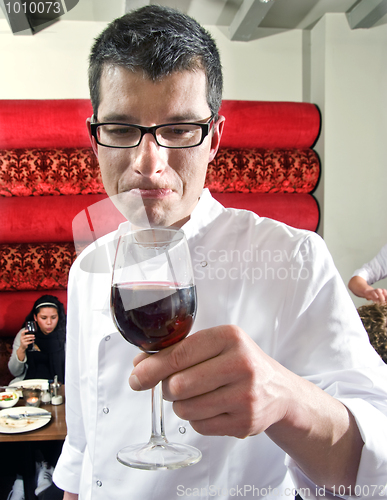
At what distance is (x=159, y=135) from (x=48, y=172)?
45 cm

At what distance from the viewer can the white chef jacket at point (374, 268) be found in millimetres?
781

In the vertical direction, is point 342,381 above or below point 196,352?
below

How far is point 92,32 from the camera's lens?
71 centimetres

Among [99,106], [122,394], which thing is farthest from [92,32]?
[122,394]

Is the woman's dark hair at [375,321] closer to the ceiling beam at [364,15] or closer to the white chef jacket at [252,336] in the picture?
the white chef jacket at [252,336]

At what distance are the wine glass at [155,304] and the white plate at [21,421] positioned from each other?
0.69m

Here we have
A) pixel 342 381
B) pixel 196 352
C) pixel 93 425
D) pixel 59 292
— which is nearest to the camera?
pixel 196 352

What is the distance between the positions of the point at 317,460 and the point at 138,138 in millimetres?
352

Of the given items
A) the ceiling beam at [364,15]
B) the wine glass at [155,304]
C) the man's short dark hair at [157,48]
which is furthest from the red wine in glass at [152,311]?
the ceiling beam at [364,15]

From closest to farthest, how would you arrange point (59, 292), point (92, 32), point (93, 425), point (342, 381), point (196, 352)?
point (196, 352)
point (342, 381)
point (93, 425)
point (92, 32)
point (59, 292)

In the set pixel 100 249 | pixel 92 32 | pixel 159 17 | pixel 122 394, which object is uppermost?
pixel 92 32

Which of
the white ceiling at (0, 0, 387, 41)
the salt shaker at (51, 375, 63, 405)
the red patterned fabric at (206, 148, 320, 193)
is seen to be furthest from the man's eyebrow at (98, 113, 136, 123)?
the salt shaker at (51, 375, 63, 405)

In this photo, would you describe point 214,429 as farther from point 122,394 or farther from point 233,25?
point 233,25

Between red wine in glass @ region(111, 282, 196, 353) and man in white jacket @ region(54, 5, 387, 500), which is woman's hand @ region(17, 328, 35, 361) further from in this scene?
red wine in glass @ region(111, 282, 196, 353)
